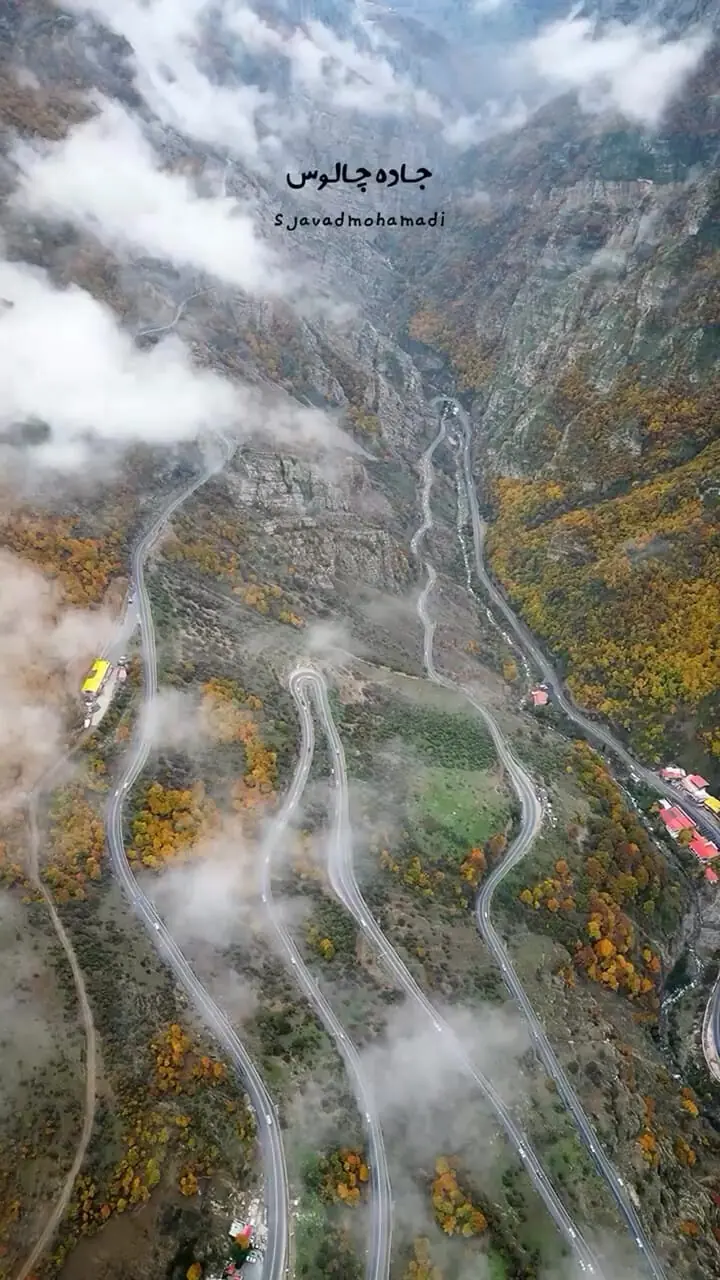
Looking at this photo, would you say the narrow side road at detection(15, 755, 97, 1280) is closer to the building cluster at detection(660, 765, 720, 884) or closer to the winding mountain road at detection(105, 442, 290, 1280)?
the winding mountain road at detection(105, 442, 290, 1280)

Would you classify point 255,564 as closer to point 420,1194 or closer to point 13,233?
point 13,233

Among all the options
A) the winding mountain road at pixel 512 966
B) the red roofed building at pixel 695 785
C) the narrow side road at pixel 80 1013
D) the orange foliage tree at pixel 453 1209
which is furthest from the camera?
the red roofed building at pixel 695 785

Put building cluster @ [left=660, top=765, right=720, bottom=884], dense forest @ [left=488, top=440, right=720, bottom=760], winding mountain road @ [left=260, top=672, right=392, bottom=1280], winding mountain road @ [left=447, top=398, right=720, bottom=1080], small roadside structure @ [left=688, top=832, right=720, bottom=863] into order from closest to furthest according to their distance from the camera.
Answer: winding mountain road @ [left=260, top=672, right=392, bottom=1280] → winding mountain road @ [left=447, top=398, right=720, bottom=1080] → small roadside structure @ [left=688, top=832, right=720, bottom=863] → building cluster @ [left=660, top=765, right=720, bottom=884] → dense forest @ [left=488, top=440, right=720, bottom=760]

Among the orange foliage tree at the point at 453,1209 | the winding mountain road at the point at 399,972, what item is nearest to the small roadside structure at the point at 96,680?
the winding mountain road at the point at 399,972

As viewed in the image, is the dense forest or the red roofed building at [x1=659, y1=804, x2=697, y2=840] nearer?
the red roofed building at [x1=659, y1=804, x2=697, y2=840]

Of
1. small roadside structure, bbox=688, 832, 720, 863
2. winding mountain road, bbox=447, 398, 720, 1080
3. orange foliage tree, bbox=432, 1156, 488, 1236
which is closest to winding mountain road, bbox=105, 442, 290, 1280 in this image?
orange foliage tree, bbox=432, 1156, 488, 1236

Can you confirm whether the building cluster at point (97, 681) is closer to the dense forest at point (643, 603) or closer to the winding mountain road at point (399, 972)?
the winding mountain road at point (399, 972)

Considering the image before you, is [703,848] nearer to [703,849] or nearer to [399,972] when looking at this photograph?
[703,849]
